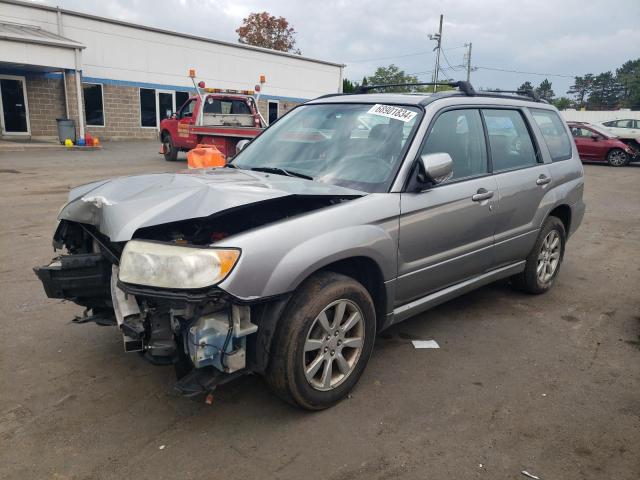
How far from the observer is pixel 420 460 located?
2592mm

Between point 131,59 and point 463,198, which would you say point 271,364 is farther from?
Answer: point 131,59

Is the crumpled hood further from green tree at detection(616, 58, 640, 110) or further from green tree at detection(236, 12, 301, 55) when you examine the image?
green tree at detection(616, 58, 640, 110)

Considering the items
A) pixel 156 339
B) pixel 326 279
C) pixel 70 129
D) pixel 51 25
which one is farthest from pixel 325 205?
pixel 51 25

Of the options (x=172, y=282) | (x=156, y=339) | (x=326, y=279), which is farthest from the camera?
(x=326, y=279)

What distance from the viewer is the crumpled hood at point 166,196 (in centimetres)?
263

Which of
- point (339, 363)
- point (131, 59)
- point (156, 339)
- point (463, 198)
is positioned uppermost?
point (131, 59)

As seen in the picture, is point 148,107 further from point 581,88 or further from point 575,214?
point 581,88

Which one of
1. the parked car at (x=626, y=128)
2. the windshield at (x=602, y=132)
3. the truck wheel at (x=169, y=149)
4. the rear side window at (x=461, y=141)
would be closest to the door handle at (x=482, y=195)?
the rear side window at (x=461, y=141)

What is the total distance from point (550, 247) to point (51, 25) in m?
23.7

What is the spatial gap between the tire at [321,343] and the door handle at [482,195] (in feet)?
4.32

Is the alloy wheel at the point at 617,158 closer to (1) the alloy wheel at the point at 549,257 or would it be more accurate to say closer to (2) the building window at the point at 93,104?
(1) the alloy wheel at the point at 549,257

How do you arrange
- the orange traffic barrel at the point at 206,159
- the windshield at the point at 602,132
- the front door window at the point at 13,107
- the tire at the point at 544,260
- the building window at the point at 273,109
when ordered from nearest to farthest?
the tire at the point at 544,260 → the orange traffic barrel at the point at 206,159 → the windshield at the point at 602,132 → the front door window at the point at 13,107 → the building window at the point at 273,109

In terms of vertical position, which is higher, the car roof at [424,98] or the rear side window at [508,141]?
the car roof at [424,98]

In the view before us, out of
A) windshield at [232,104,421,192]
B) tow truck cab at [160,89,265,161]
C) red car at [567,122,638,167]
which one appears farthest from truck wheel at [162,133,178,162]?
red car at [567,122,638,167]
